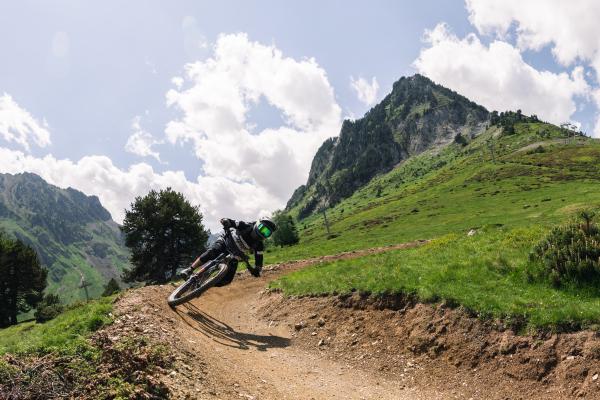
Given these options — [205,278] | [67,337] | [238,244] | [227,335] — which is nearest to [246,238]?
[238,244]

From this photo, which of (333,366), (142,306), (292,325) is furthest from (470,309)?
(142,306)

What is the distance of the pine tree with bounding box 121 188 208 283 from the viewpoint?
169 feet

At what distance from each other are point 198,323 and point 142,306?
266 cm

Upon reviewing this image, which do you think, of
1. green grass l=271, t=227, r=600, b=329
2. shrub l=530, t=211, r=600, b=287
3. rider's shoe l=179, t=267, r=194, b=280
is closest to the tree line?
green grass l=271, t=227, r=600, b=329

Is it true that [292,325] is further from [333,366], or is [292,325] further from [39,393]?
[39,393]

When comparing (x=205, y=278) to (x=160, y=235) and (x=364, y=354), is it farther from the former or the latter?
(x=160, y=235)

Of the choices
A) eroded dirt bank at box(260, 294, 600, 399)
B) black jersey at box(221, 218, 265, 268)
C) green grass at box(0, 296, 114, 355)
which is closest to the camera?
green grass at box(0, 296, 114, 355)

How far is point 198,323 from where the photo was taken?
51.6 feet

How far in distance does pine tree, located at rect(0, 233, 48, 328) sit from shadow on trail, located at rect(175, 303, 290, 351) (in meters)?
59.5

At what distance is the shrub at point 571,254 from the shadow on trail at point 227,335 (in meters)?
A: 9.91

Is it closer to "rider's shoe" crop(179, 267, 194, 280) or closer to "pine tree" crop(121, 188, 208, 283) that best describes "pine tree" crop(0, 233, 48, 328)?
"pine tree" crop(121, 188, 208, 283)

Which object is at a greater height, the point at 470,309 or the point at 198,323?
the point at 198,323

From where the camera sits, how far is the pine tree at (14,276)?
61.0 meters

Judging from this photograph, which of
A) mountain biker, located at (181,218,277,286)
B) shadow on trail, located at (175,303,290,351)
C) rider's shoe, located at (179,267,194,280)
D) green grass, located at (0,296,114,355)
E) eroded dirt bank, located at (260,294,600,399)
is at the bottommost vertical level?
eroded dirt bank, located at (260,294,600,399)
